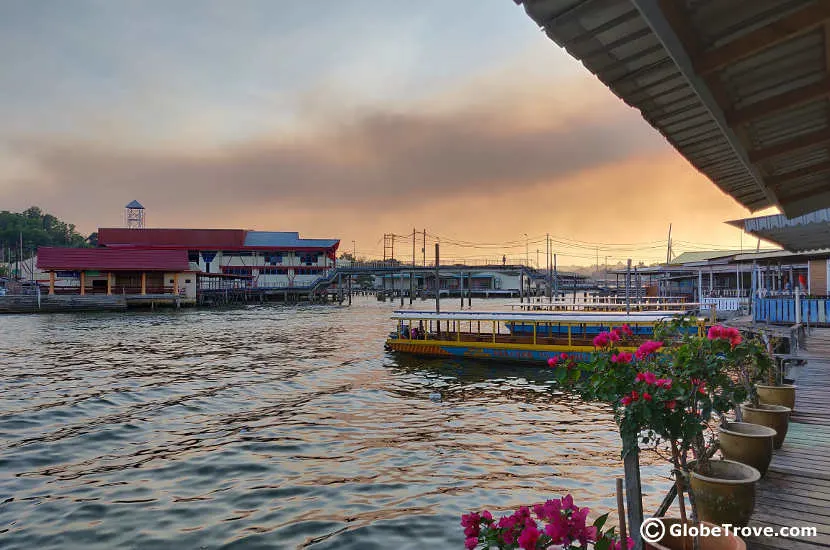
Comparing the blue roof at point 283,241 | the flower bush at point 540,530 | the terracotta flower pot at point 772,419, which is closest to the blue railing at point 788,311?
the terracotta flower pot at point 772,419

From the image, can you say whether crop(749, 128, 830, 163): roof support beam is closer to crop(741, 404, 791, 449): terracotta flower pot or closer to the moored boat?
crop(741, 404, 791, 449): terracotta flower pot

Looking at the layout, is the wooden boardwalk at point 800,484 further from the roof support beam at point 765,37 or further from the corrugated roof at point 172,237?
the corrugated roof at point 172,237

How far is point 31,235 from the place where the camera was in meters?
112

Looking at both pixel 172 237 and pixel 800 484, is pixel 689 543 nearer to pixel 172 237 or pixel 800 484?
pixel 800 484

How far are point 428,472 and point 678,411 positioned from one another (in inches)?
271

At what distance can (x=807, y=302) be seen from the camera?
17.6 m

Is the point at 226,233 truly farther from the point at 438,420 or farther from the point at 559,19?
the point at 559,19

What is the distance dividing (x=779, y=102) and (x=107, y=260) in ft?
221

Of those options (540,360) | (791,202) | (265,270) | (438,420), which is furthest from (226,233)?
(791,202)

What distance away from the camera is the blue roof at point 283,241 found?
8091cm

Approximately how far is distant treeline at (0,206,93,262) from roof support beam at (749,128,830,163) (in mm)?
128489

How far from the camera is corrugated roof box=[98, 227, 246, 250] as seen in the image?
3135 inches

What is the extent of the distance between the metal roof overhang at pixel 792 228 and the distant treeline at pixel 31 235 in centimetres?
12598

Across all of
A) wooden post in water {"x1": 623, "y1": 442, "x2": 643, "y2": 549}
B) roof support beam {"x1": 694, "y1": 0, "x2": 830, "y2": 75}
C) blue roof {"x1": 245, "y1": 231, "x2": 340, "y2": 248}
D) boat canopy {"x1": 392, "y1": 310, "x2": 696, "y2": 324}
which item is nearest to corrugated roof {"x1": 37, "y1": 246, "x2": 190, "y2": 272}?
blue roof {"x1": 245, "y1": 231, "x2": 340, "y2": 248}
